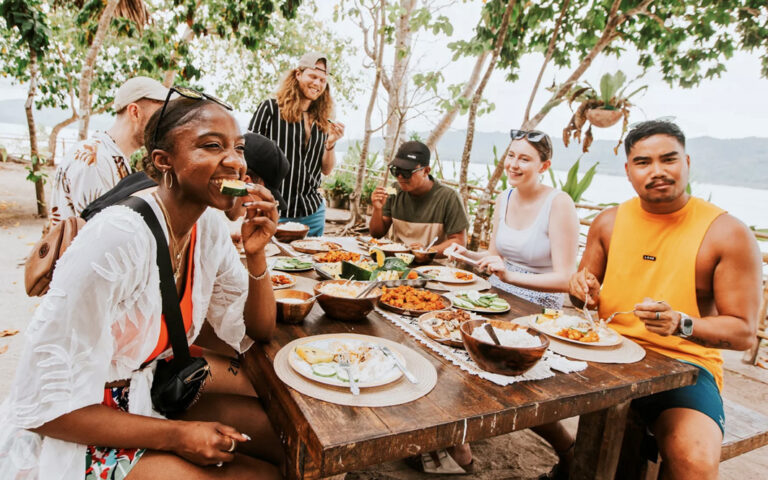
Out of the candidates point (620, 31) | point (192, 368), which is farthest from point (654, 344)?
point (620, 31)

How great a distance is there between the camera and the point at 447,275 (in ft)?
8.71

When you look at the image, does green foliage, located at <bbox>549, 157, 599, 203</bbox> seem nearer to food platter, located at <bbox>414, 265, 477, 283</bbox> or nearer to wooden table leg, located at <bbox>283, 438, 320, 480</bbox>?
food platter, located at <bbox>414, 265, 477, 283</bbox>

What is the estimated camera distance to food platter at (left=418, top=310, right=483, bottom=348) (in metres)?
1.64

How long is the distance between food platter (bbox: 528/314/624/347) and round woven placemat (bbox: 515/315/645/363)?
21 mm

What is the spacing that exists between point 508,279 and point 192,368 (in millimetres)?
1877

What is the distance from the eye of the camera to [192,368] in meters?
1.45

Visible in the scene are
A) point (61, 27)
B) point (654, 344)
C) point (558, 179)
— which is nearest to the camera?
point (654, 344)

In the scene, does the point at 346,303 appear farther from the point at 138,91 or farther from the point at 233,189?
the point at 138,91

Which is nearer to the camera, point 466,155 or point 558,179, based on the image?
point 466,155

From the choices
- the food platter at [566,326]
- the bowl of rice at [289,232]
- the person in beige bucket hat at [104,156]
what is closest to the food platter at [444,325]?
the food platter at [566,326]

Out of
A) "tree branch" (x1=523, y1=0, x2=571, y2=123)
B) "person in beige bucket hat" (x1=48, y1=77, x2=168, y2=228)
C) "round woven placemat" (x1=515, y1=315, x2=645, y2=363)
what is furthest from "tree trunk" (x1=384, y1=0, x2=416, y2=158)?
"round woven placemat" (x1=515, y1=315, x2=645, y2=363)

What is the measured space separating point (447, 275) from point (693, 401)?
4.34 feet

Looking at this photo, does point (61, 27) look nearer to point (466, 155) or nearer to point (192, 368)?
point (466, 155)

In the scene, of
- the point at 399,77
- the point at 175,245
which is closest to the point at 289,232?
the point at 175,245
